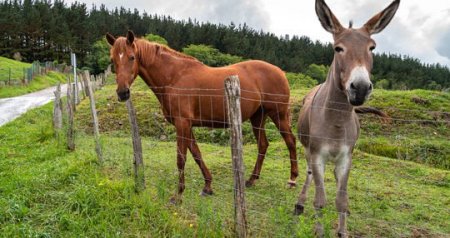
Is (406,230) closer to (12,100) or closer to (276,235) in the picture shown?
(276,235)

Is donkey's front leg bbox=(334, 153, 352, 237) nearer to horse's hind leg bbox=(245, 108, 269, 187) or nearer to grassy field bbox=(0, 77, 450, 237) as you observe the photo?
grassy field bbox=(0, 77, 450, 237)

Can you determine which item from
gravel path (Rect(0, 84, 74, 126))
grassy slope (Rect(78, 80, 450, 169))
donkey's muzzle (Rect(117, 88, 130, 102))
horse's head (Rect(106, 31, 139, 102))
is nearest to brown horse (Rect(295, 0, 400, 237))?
donkey's muzzle (Rect(117, 88, 130, 102))

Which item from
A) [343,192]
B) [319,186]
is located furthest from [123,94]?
[343,192]

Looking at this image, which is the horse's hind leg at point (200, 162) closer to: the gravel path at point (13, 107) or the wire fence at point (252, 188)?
the wire fence at point (252, 188)

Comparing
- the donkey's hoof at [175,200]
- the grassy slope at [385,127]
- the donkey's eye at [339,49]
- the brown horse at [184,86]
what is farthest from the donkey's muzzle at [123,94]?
the grassy slope at [385,127]

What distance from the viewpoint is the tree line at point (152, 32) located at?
5703cm

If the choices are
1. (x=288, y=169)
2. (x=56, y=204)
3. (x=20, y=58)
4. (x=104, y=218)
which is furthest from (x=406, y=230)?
(x=20, y=58)

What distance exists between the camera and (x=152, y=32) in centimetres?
6781

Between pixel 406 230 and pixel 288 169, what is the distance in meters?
3.08

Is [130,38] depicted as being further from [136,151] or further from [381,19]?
[381,19]

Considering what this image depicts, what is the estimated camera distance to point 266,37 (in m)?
77.4

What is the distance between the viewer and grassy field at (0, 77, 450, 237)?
4332 mm

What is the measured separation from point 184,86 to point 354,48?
312 centimetres

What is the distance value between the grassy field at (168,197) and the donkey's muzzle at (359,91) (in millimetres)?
1206
